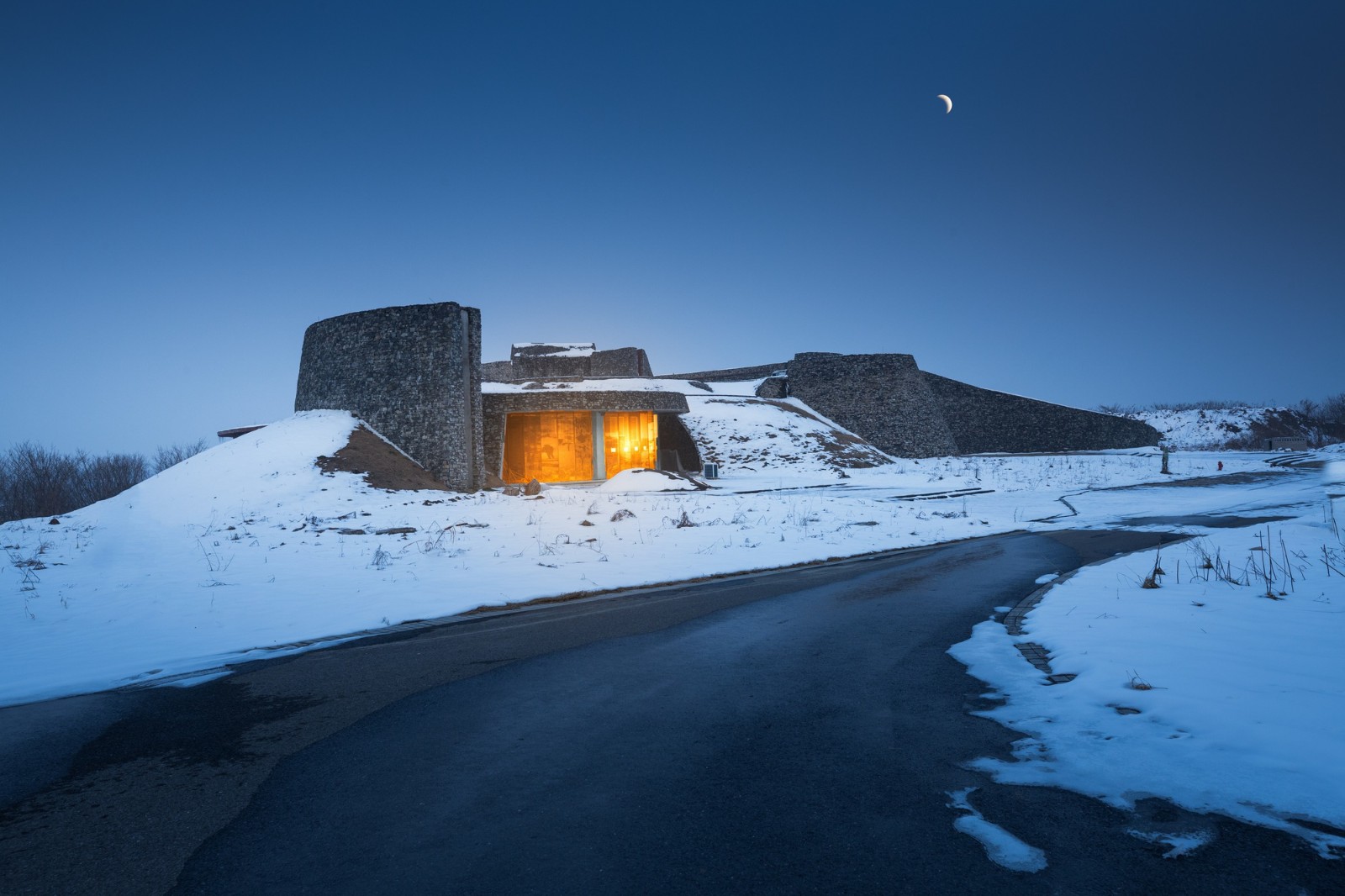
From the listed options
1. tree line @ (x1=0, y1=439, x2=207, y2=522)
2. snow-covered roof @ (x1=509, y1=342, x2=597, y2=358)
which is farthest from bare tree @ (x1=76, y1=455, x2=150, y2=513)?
snow-covered roof @ (x1=509, y1=342, x2=597, y2=358)

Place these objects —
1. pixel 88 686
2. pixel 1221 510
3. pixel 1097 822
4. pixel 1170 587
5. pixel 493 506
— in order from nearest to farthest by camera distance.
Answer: pixel 1097 822, pixel 88 686, pixel 1170 587, pixel 1221 510, pixel 493 506

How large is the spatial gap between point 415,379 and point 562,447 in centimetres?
817

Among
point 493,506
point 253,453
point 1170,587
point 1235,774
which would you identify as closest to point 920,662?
point 1235,774

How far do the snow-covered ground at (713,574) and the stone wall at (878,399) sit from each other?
54.8 ft

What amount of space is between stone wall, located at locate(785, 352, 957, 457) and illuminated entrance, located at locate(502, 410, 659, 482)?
15389 mm

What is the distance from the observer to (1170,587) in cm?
680

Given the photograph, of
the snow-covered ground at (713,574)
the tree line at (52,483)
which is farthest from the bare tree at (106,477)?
the snow-covered ground at (713,574)

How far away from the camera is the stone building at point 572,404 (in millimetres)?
21672

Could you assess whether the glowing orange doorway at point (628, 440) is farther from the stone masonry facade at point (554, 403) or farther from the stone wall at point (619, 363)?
the stone wall at point (619, 363)

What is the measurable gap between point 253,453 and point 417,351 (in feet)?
17.8

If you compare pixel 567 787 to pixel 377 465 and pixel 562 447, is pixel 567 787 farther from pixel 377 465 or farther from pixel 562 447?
pixel 562 447

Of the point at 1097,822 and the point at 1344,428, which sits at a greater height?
the point at 1344,428

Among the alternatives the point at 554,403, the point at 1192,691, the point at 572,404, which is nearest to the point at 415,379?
the point at 554,403

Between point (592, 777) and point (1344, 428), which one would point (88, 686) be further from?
point (1344, 428)
